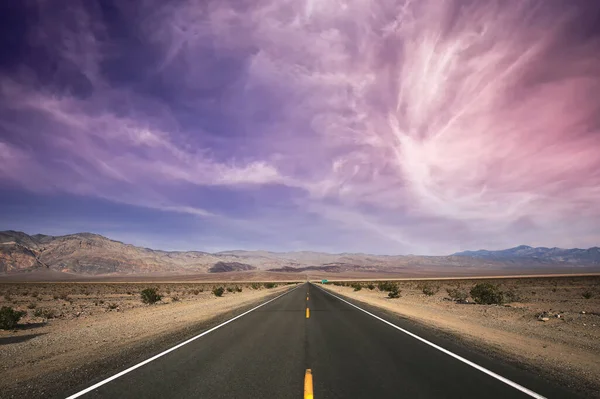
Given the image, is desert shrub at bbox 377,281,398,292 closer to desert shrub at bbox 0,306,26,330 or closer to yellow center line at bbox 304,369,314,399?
desert shrub at bbox 0,306,26,330

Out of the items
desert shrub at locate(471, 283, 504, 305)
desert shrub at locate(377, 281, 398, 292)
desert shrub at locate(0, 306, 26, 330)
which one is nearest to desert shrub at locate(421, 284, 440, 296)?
desert shrub at locate(377, 281, 398, 292)

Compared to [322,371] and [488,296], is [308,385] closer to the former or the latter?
[322,371]

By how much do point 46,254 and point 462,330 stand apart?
197 metres

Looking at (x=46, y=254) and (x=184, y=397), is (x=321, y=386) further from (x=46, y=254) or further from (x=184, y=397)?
(x=46, y=254)

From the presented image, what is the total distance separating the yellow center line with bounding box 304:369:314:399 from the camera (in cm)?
539

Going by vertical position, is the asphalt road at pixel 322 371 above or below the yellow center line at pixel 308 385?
below

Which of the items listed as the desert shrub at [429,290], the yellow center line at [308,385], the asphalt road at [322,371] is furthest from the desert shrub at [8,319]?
the desert shrub at [429,290]

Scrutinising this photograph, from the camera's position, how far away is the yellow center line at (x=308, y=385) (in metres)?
5.39

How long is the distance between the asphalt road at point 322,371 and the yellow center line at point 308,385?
0.29 feet

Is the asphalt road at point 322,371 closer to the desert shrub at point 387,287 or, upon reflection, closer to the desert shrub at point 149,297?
the desert shrub at point 149,297

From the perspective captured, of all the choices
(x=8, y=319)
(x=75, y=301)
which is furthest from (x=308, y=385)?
(x=75, y=301)

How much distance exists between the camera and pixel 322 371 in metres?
6.91

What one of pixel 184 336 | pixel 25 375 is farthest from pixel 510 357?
pixel 25 375

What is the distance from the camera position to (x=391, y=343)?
995 centimetres
